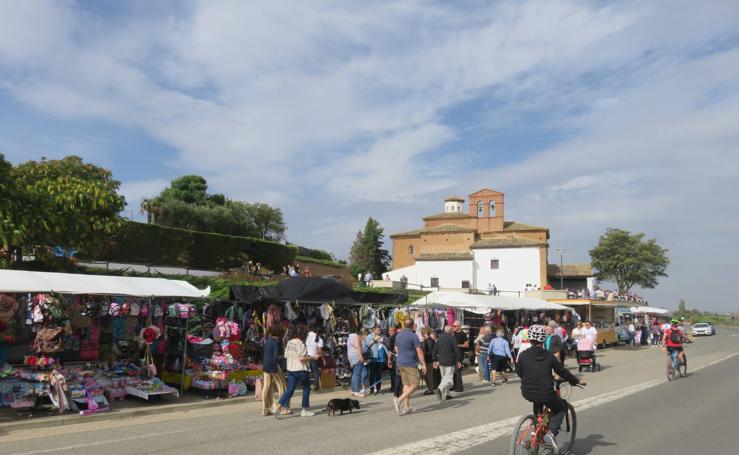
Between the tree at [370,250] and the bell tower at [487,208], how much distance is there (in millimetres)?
15741

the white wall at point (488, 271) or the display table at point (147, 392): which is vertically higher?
the white wall at point (488, 271)

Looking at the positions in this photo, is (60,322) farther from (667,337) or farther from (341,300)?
(667,337)

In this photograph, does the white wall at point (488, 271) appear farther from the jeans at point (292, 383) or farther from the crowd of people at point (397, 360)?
the jeans at point (292, 383)

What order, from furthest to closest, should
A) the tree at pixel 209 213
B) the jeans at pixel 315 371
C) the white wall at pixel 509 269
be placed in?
the white wall at pixel 509 269 → the tree at pixel 209 213 → the jeans at pixel 315 371

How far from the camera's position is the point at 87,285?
12.2 metres

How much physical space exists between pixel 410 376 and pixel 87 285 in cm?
668

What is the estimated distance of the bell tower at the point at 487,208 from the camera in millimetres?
73125

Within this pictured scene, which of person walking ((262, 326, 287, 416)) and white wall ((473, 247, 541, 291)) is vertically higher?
white wall ((473, 247, 541, 291))

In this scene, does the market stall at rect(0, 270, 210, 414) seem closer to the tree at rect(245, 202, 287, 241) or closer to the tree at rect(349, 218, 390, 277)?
the tree at rect(245, 202, 287, 241)

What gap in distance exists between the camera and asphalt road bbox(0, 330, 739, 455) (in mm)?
8156

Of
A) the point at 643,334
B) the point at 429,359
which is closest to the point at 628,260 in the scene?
the point at 643,334

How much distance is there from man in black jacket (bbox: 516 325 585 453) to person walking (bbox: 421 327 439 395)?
791cm

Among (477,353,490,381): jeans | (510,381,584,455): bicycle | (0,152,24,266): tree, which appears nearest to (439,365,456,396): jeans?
(477,353,490,381): jeans

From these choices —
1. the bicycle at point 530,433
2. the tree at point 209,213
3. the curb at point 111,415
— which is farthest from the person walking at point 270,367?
the tree at point 209,213
